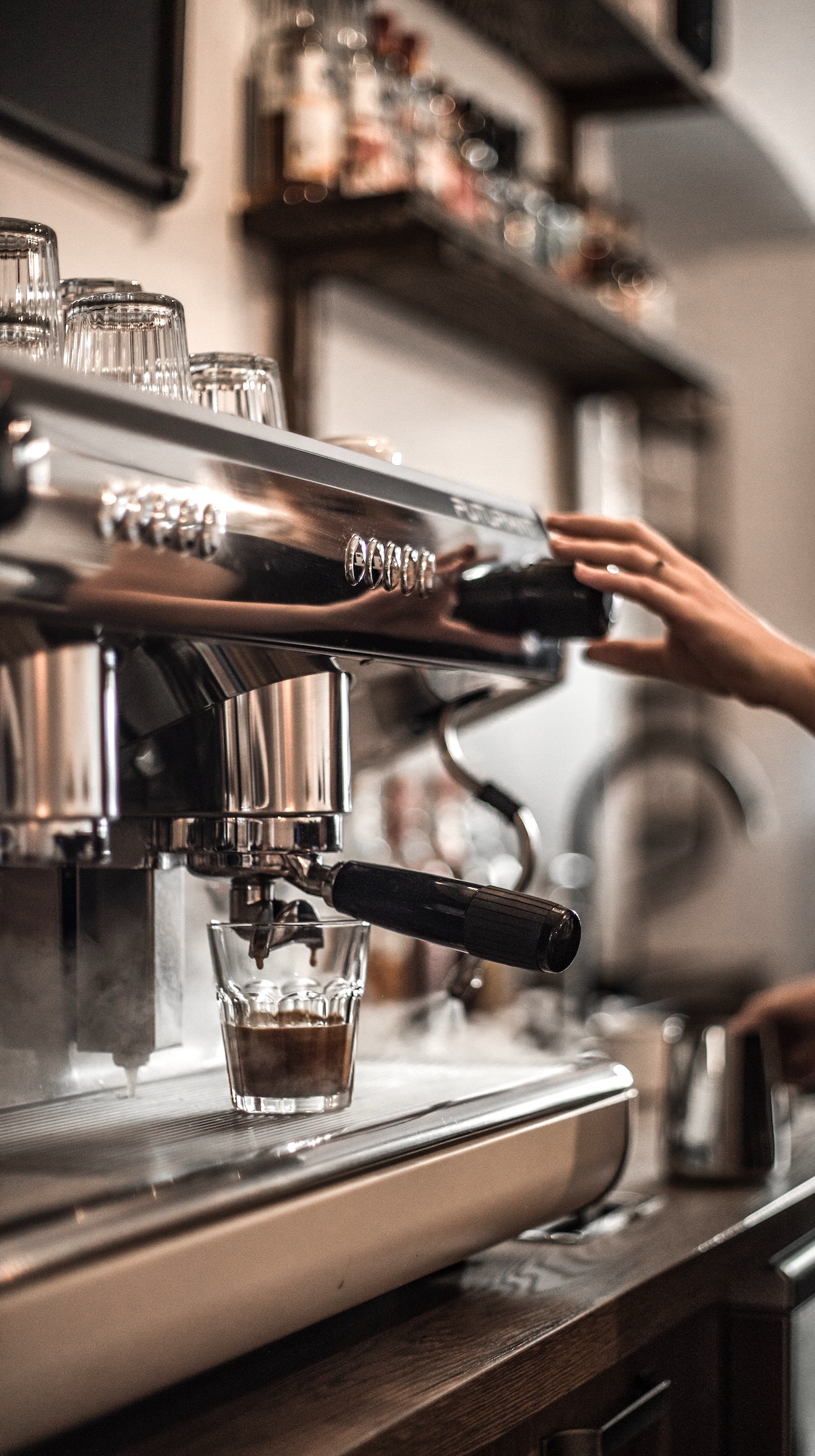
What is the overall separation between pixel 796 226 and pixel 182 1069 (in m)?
2.69

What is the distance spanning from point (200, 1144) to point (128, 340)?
1.13 ft

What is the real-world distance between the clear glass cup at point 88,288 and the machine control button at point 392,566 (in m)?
0.16

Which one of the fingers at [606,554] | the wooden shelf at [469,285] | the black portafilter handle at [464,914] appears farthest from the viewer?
the wooden shelf at [469,285]

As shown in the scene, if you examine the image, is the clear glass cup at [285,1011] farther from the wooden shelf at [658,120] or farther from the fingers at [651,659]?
the wooden shelf at [658,120]

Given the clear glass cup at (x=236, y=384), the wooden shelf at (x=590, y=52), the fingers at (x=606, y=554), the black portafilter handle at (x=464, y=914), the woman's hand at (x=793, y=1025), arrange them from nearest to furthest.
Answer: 1. the black portafilter handle at (x=464, y=914)
2. the clear glass cup at (x=236, y=384)
3. the fingers at (x=606, y=554)
4. the woman's hand at (x=793, y=1025)
5. the wooden shelf at (x=590, y=52)

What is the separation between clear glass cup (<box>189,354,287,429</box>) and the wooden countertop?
0.43 metres

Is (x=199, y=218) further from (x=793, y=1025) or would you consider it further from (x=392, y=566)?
(x=793, y=1025)

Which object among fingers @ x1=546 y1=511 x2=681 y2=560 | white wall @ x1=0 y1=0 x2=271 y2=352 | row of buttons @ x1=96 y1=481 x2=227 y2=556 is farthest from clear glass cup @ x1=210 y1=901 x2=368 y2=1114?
white wall @ x1=0 y1=0 x2=271 y2=352

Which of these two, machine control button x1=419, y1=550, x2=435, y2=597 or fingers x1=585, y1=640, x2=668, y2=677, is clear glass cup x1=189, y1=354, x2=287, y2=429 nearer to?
machine control button x1=419, y1=550, x2=435, y2=597

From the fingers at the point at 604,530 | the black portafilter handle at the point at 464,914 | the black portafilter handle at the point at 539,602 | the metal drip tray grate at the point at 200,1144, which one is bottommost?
the metal drip tray grate at the point at 200,1144

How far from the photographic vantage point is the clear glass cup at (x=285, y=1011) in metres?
0.67

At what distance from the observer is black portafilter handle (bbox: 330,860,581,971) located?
0.62 metres

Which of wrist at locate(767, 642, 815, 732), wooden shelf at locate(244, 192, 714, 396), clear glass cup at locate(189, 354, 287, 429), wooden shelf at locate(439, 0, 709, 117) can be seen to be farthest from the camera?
wooden shelf at locate(439, 0, 709, 117)

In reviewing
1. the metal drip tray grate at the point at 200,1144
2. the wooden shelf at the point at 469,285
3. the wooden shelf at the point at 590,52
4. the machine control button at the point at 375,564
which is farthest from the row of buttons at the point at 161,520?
the wooden shelf at the point at 590,52
